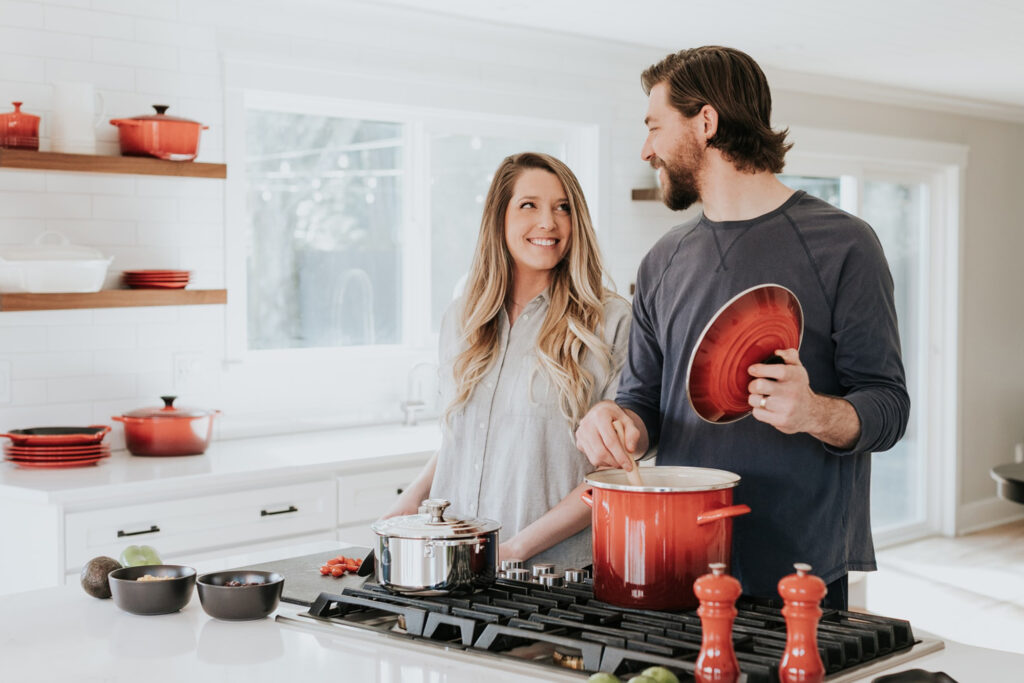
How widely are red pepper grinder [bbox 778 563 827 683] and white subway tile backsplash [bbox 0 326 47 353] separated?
297 centimetres

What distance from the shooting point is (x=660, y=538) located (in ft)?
5.25

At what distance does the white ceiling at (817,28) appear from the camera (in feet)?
14.5

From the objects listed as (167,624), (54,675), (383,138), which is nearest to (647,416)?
(167,624)

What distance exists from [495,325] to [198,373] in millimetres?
1863

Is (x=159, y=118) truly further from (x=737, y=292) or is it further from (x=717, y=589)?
(x=717, y=589)

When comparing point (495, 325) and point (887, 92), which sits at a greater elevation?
point (887, 92)

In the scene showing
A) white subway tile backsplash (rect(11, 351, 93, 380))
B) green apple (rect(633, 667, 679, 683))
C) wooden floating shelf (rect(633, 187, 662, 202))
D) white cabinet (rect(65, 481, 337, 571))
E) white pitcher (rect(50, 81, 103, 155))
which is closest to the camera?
green apple (rect(633, 667, 679, 683))

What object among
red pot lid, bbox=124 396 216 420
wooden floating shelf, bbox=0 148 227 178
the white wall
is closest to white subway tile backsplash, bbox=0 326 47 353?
the white wall

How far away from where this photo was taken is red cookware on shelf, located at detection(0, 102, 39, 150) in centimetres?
343

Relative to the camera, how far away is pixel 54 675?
1521mm

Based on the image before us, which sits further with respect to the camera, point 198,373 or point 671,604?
point 198,373

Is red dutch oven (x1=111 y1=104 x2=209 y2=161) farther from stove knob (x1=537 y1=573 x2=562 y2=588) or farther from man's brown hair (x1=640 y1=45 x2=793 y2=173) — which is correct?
stove knob (x1=537 y1=573 x2=562 y2=588)

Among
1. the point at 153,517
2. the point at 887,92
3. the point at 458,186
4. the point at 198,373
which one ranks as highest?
the point at 887,92

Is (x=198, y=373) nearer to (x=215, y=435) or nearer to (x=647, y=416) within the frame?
(x=215, y=435)
